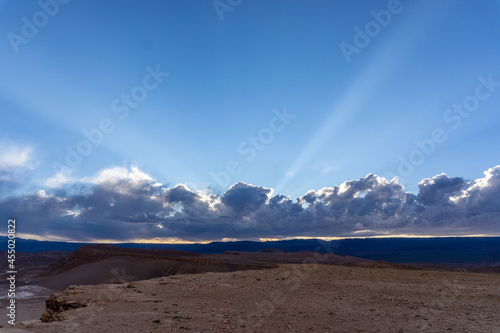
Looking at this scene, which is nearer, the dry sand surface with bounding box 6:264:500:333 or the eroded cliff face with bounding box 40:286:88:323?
the dry sand surface with bounding box 6:264:500:333

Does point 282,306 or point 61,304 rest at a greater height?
point 61,304

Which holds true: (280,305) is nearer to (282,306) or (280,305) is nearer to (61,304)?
(282,306)

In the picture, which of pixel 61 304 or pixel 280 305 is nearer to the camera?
pixel 280 305

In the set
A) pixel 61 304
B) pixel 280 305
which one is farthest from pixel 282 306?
pixel 61 304

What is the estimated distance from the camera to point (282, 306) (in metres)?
17.5

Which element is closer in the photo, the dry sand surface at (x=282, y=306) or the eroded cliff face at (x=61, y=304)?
the dry sand surface at (x=282, y=306)

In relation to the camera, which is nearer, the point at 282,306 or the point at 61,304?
the point at 282,306

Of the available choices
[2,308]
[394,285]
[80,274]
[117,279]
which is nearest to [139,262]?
[117,279]

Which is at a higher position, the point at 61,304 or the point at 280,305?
the point at 61,304

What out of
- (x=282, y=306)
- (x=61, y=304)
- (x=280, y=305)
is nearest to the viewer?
(x=282, y=306)

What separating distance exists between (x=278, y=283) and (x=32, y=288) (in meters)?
50.1

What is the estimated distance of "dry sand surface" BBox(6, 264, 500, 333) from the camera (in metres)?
13.5

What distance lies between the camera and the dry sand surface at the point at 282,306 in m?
13.5

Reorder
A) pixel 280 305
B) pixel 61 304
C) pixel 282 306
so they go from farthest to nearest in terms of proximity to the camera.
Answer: pixel 61 304 → pixel 280 305 → pixel 282 306
